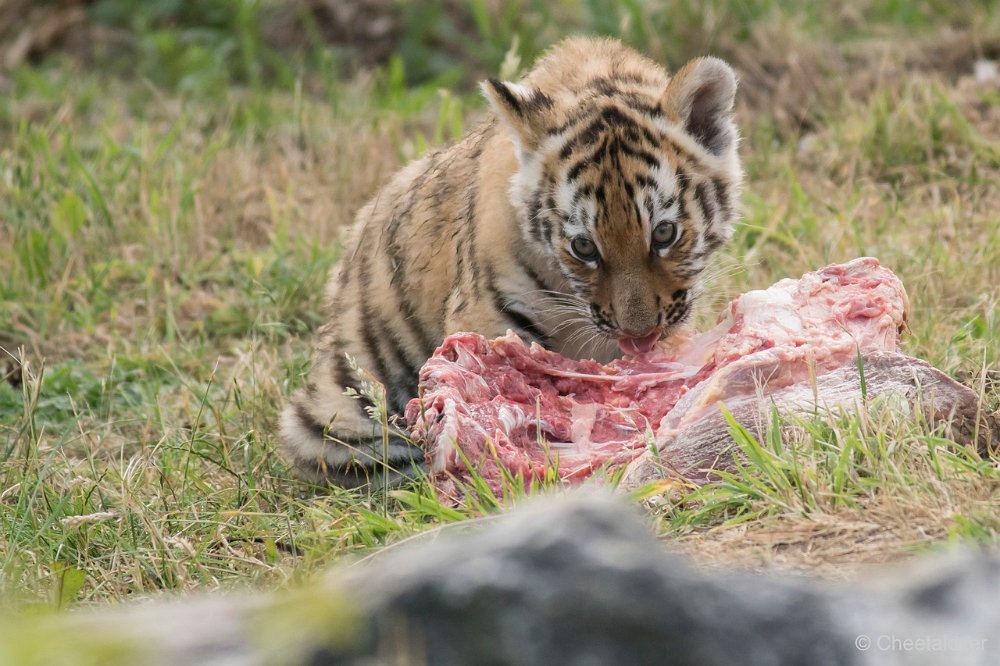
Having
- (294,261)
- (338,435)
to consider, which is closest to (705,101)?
(338,435)

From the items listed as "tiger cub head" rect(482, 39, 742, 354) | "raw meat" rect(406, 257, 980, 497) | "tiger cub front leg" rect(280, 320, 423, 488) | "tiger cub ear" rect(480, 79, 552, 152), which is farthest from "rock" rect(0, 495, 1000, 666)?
"tiger cub ear" rect(480, 79, 552, 152)

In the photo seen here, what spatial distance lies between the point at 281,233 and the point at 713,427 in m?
3.44

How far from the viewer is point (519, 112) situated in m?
4.56

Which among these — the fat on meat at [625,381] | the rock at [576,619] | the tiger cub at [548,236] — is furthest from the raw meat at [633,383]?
the rock at [576,619]

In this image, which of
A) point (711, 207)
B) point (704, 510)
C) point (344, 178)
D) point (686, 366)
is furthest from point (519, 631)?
point (344, 178)

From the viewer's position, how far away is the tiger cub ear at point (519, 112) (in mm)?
4551

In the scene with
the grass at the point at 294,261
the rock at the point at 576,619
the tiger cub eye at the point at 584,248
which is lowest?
the grass at the point at 294,261

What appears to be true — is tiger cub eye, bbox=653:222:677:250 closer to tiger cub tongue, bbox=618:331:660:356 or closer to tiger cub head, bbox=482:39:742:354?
tiger cub head, bbox=482:39:742:354

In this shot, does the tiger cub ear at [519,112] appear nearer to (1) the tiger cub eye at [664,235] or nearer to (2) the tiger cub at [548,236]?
(2) the tiger cub at [548,236]

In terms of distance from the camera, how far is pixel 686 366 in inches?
170

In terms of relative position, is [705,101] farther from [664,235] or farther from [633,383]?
[633,383]

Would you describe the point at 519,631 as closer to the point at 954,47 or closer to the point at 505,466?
the point at 505,466

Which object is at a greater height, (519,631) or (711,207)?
(519,631)

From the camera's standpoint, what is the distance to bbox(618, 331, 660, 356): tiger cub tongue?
14.5 feet
